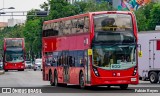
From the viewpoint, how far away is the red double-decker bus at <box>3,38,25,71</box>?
3135 inches

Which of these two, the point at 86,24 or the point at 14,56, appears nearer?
the point at 86,24

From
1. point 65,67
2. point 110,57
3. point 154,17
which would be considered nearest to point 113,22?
point 110,57

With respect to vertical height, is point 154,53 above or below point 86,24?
below

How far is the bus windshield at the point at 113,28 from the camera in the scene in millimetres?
31578

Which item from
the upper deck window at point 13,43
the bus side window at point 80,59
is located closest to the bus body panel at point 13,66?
the upper deck window at point 13,43

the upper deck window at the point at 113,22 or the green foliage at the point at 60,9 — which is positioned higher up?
the green foliage at the point at 60,9

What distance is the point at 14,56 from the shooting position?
81312mm

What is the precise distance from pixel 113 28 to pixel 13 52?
49.5 m

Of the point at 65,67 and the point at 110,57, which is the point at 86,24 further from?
the point at 65,67

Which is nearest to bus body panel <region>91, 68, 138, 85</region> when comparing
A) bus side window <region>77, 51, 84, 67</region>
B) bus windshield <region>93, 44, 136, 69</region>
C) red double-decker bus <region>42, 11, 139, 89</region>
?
red double-decker bus <region>42, 11, 139, 89</region>

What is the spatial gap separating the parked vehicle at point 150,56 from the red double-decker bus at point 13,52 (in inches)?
1505

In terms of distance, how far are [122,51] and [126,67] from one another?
756 millimetres

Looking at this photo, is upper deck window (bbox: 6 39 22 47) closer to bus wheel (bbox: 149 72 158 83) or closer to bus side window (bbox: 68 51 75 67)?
bus wheel (bbox: 149 72 158 83)

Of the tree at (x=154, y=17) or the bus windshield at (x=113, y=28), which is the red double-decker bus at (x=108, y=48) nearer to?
the bus windshield at (x=113, y=28)
